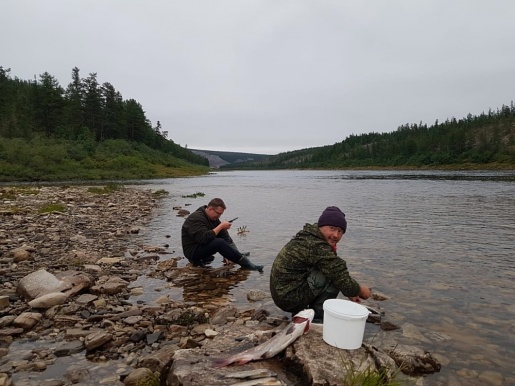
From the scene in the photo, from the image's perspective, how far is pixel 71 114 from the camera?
9831 centimetres

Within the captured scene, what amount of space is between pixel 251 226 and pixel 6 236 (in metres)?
10.6

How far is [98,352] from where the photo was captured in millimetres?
5277

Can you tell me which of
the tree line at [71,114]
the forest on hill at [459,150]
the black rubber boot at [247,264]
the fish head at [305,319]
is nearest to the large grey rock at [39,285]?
the black rubber boot at [247,264]

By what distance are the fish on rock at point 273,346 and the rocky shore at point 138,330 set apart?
90 millimetres

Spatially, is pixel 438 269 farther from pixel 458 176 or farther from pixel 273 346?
pixel 458 176

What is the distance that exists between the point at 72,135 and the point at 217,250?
3506 inches

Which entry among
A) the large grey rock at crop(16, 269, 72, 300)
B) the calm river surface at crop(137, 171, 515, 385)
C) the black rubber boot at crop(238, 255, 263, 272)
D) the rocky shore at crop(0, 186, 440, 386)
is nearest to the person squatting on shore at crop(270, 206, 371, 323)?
the rocky shore at crop(0, 186, 440, 386)

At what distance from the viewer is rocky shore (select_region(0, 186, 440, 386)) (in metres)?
4.35

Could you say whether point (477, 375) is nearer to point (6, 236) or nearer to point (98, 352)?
point (98, 352)

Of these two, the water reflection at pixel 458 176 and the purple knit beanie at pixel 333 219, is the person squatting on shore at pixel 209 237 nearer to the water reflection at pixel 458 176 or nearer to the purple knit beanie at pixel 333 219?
the purple knit beanie at pixel 333 219

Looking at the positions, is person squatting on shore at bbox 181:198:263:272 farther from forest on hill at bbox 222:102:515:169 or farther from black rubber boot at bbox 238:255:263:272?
forest on hill at bbox 222:102:515:169

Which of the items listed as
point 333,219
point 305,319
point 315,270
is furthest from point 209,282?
point 333,219

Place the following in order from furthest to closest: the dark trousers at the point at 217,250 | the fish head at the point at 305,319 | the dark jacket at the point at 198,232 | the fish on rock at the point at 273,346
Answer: the dark trousers at the point at 217,250 < the dark jacket at the point at 198,232 < the fish head at the point at 305,319 < the fish on rock at the point at 273,346

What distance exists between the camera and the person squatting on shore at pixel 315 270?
216 inches
